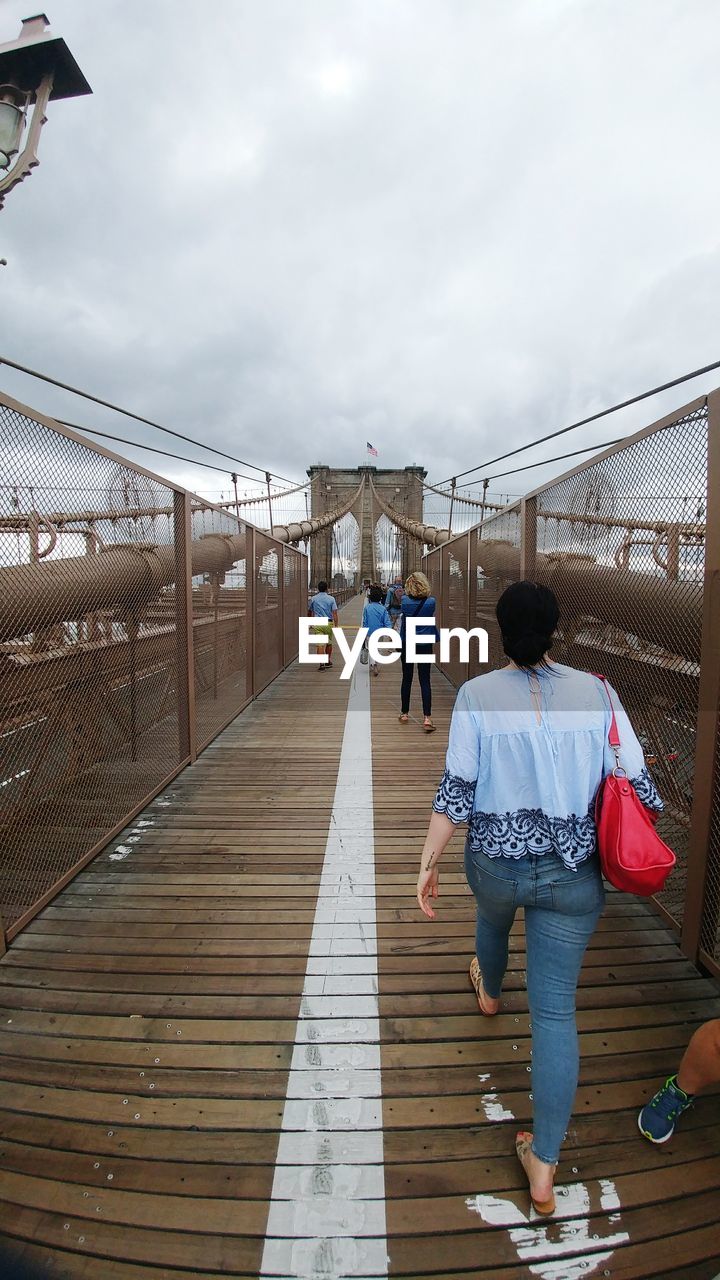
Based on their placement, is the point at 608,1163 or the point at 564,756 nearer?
the point at 564,756

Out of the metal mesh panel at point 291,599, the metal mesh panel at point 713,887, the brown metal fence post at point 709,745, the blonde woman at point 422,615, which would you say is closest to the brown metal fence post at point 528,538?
the blonde woman at point 422,615

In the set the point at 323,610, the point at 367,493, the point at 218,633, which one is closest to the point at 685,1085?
the point at 218,633

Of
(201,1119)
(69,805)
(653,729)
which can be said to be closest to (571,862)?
(201,1119)

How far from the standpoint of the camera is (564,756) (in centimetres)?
117

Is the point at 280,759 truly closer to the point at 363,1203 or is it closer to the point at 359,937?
the point at 359,937

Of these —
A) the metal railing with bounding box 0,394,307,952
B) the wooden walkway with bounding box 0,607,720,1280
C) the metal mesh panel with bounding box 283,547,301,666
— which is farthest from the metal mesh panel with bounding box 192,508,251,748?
the metal mesh panel with bounding box 283,547,301,666

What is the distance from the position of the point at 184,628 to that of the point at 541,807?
282 cm

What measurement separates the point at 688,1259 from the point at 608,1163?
0.19 m

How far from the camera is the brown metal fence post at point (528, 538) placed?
3643 millimetres

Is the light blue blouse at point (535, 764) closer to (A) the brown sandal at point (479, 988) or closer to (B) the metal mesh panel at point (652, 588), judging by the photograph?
(A) the brown sandal at point (479, 988)

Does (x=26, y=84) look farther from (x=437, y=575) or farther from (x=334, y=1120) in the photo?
(x=437, y=575)

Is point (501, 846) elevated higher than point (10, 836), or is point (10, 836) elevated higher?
point (501, 846)

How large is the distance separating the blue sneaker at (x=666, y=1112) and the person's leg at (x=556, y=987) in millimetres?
318

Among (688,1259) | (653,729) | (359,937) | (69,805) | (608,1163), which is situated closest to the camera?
(688,1259)
